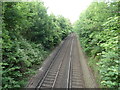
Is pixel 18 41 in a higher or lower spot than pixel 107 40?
lower

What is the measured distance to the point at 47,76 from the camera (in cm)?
803

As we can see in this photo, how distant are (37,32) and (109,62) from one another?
1052cm

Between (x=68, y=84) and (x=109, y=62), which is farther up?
(x=109, y=62)

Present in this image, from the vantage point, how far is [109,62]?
13.9 feet

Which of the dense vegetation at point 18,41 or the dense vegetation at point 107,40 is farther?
the dense vegetation at point 18,41

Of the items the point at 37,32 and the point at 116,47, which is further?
the point at 37,32

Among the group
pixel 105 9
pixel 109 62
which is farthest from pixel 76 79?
pixel 105 9

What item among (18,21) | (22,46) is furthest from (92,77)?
(18,21)

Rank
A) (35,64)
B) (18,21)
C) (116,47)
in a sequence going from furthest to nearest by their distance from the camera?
(35,64), (18,21), (116,47)

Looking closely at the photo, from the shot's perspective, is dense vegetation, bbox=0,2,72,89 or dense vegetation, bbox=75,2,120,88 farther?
dense vegetation, bbox=0,2,72,89

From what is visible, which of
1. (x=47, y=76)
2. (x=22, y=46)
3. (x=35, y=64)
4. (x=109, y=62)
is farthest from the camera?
(x=35, y=64)

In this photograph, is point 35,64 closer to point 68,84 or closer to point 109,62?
point 68,84

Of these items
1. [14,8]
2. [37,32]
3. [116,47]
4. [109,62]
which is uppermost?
[14,8]

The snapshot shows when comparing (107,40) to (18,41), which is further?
(18,41)
